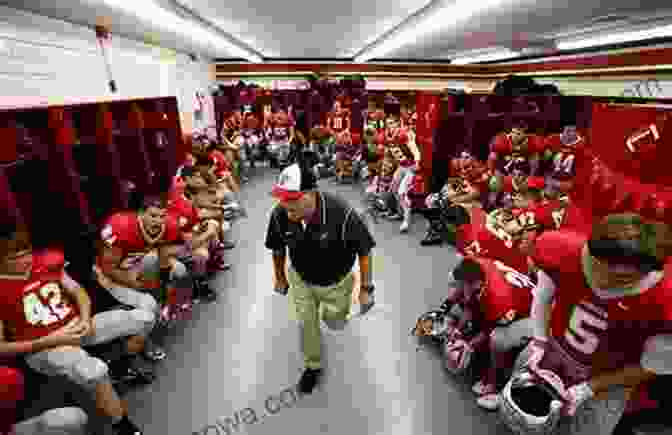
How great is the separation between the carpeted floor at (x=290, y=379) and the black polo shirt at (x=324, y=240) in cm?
81

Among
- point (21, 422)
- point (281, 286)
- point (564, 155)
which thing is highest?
point (564, 155)

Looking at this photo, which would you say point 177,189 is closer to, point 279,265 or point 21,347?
point 279,265

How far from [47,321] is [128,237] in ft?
1.92

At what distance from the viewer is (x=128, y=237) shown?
1.95 meters

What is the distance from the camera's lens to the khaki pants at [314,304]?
196 cm

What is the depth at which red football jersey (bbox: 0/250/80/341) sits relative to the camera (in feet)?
4.80

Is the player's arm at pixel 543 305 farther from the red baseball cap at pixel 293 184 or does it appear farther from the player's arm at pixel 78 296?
the player's arm at pixel 78 296

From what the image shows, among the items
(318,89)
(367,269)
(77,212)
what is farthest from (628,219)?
(318,89)

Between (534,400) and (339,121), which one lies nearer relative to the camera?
(534,400)

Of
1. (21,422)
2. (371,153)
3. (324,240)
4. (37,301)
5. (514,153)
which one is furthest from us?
Result: (371,153)

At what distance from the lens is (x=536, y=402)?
130cm

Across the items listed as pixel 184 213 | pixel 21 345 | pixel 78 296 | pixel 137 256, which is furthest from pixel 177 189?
pixel 21 345

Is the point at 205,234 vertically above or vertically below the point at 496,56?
below

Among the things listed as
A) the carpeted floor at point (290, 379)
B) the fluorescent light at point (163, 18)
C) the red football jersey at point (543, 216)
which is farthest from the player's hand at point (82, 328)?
the red football jersey at point (543, 216)
